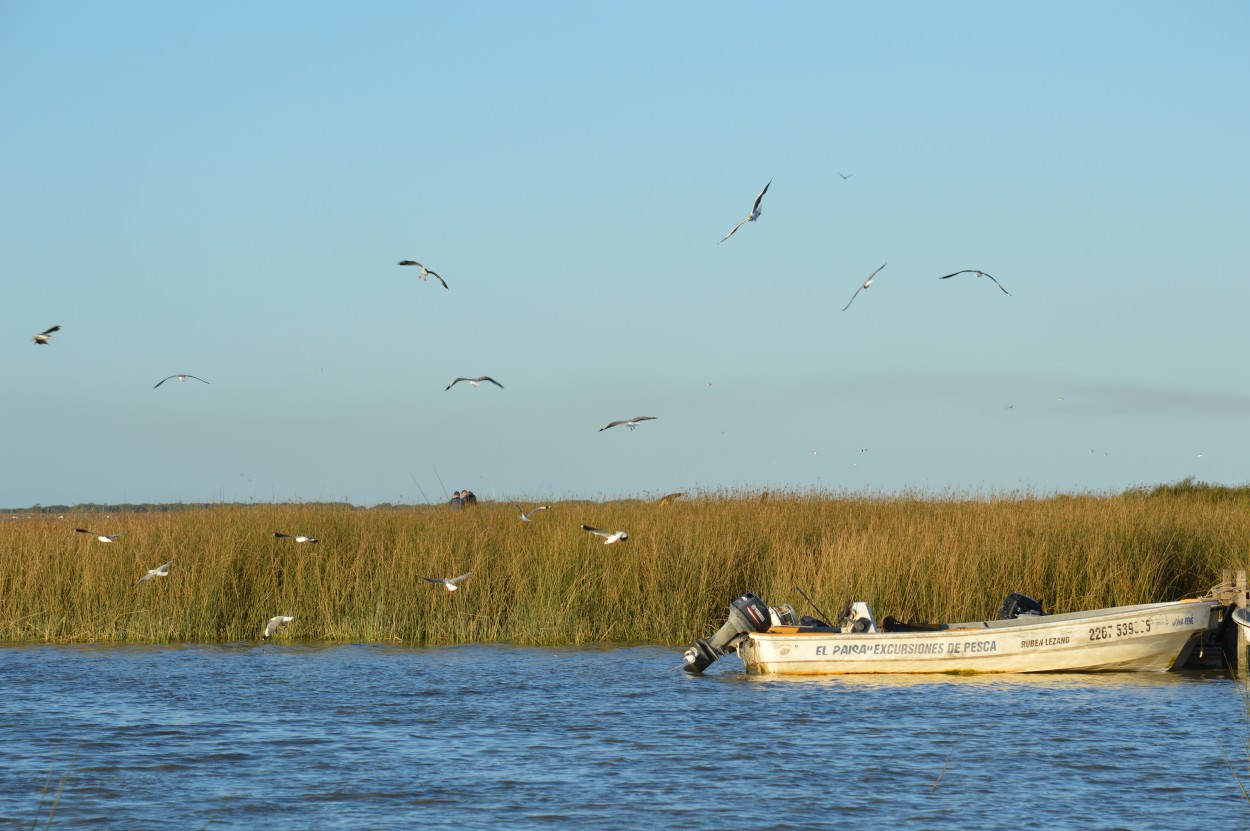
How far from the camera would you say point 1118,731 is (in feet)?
39.2

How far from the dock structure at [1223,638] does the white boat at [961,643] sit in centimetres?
37

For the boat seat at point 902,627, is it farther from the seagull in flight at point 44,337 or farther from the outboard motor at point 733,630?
the seagull in flight at point 44,337

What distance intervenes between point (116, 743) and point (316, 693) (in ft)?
9.61

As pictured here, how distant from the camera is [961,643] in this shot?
583 inches

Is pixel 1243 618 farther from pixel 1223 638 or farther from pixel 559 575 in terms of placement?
pixel 559 575

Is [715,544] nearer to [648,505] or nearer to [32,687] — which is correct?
[648,505]

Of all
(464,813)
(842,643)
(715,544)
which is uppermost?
(715,544)

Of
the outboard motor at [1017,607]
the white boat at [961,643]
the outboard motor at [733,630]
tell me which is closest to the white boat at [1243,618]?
the white boat at [961,643]

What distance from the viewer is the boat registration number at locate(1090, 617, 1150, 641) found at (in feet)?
49.5

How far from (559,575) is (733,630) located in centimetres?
400

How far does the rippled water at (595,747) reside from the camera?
30.7ft

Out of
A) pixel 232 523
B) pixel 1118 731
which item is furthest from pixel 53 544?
pixel 1118 731

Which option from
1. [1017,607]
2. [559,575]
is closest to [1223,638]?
[1017,607]

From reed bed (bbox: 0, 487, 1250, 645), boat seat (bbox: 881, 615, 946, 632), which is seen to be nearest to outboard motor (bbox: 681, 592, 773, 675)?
boat seat (bbox: 881, 615, 946, 632)
